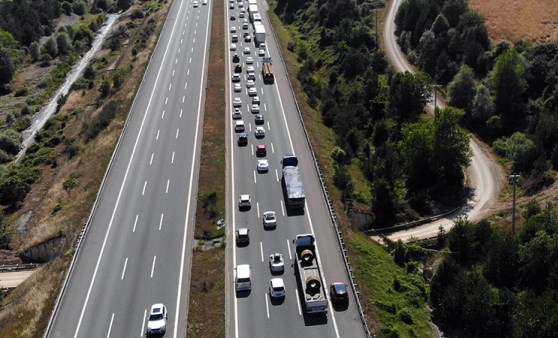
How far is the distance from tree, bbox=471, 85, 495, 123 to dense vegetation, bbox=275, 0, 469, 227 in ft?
27.6

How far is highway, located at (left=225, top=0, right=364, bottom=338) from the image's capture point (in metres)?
55.9

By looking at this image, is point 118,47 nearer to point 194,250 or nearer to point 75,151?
point 75,151

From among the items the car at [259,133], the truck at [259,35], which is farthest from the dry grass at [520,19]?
the car at [259,133]

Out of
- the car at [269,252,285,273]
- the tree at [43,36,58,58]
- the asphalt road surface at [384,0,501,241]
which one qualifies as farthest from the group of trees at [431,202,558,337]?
the tree at [43,36,58,58]

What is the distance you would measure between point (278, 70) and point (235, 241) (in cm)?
6451

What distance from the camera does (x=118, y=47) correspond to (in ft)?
560

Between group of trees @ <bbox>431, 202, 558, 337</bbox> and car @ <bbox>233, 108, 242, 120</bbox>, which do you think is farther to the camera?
car @ <bbox>233, 108, 242, 120</bbox>

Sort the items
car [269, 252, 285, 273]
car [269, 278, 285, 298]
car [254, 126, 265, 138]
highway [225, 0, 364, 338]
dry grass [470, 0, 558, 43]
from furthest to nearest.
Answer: dry grass [470, 0, 558, 43], car [254, 126, 265, 138], car [269, 252, 285, 273], car [269, 278, 285, 298], highway [225, 0, 364, 338]

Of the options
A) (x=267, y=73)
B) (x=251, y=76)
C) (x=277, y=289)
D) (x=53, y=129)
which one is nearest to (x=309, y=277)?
(x=277, y=289)

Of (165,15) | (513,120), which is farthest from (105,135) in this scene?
(165,15)

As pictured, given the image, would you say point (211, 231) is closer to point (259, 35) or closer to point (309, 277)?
point (309, 277)

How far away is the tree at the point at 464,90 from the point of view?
10800 cm

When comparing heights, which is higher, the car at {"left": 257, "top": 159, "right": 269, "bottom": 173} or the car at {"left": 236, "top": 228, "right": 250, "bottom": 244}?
the car at {"left": 236, "top": 228, "right": 250, "bottom": 244}

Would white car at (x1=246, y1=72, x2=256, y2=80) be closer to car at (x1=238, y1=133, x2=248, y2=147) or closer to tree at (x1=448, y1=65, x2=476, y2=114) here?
car at (x1=238, y1=133, x2=248, y2=147)
